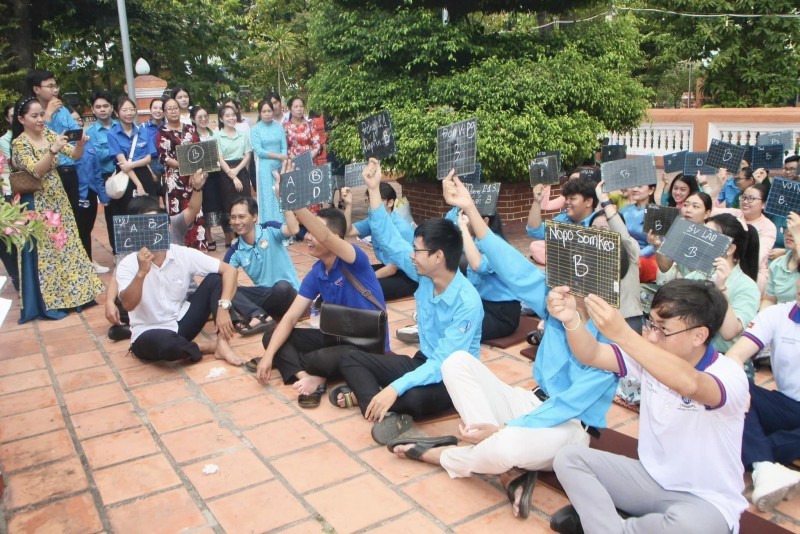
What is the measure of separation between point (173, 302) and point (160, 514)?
7.02 ft

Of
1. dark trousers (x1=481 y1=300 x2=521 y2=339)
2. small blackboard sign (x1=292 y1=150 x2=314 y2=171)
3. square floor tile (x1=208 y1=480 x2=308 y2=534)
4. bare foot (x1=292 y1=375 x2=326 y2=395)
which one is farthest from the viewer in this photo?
dark trousers (x1=481 y1=300 x2=521 y2=339)

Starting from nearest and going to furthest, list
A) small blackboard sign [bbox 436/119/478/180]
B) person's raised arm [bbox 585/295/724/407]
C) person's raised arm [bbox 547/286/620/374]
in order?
person's raised arm [bbox 585/295/724/407] < person's raised arm [bbox 547/286/620/374] < small blackboard sign [bbox 436/119/478/180]

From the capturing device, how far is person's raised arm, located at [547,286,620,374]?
8.98 ft

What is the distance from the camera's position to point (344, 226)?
484 cm

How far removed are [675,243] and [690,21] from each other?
45.2 ft

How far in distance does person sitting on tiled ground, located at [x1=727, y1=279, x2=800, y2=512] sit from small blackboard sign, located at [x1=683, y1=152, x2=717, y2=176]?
163 inches

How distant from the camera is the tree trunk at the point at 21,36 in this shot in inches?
537

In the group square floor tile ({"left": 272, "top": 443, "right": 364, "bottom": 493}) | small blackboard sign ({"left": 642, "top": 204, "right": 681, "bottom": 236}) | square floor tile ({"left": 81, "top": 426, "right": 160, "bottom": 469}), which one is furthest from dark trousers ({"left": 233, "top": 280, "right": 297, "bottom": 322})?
small blackboard sign ({"left": 642, "top": 204, "right": 681, "bottom": 236})

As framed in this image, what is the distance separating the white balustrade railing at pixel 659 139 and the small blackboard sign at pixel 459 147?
10462mm

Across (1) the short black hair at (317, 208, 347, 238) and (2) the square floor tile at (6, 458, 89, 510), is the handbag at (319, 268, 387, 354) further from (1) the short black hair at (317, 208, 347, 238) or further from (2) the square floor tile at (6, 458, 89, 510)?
(2) the square floor tile at (6, 458, 89, 510)

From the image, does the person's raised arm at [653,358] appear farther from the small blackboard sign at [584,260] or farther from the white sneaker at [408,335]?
the white sneaker at [408,335]

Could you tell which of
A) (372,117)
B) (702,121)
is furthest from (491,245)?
(702,121)

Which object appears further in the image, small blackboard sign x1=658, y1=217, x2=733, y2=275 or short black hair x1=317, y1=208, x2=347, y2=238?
short black hair x1=317, y1=208, x2=347, y2=238

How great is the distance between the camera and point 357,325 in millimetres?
4301
